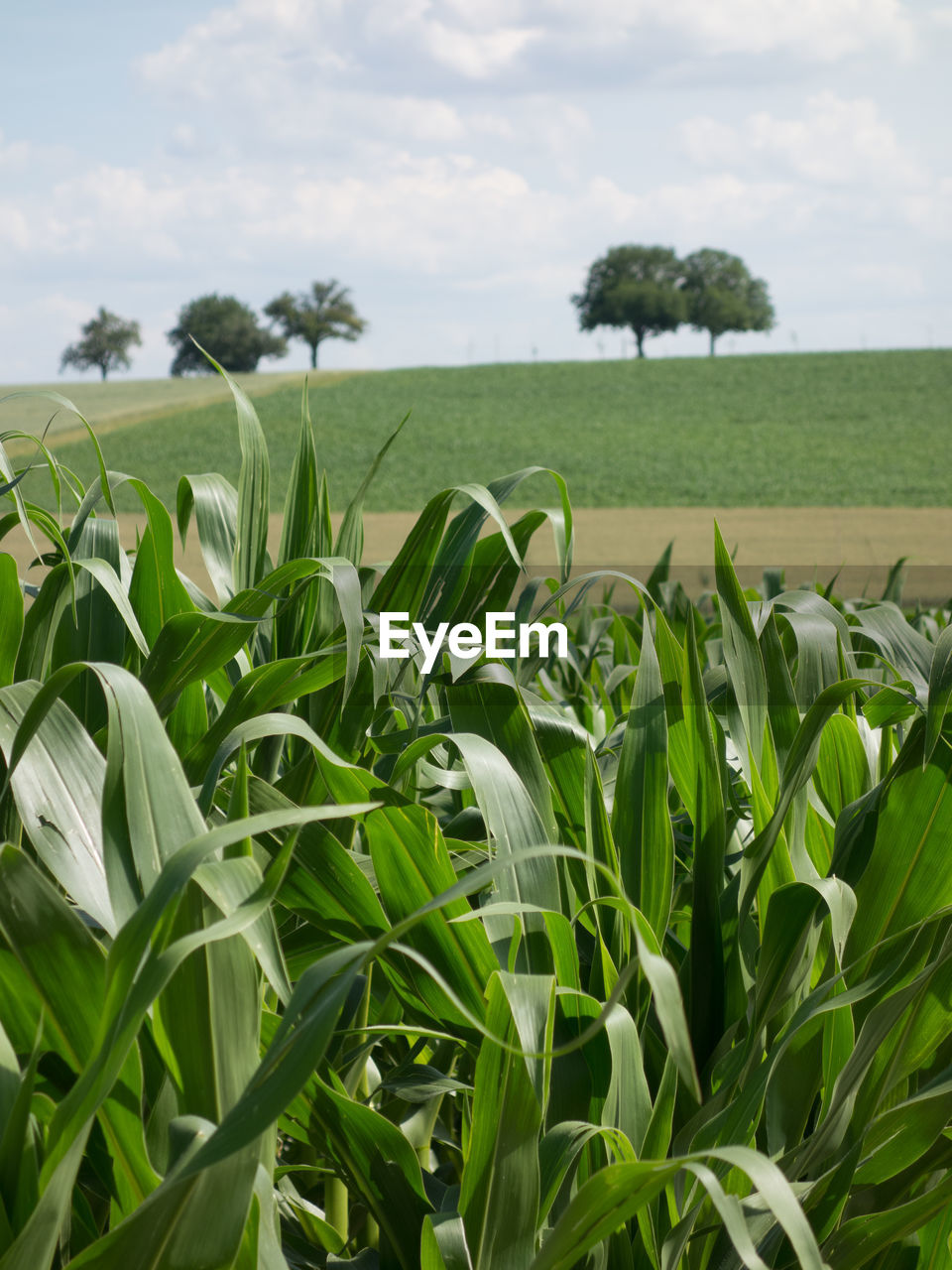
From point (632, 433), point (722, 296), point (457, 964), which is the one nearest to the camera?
point (457, 964)

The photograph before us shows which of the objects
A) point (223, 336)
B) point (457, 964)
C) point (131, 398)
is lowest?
point (457, 964)

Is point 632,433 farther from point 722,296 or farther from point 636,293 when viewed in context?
point 722,296

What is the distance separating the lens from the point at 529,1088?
1.25 feet

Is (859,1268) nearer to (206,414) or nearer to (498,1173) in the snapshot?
(498,1173)

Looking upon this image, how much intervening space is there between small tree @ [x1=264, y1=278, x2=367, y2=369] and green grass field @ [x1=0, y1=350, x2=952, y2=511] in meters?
15.3

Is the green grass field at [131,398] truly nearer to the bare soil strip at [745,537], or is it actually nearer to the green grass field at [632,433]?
the green grass field at [632,433]

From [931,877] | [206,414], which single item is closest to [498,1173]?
[931,877]

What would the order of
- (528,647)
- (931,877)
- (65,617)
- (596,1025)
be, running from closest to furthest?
(596,1025)
(931,877)
(65,617)
(528,647)

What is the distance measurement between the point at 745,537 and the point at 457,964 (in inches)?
468

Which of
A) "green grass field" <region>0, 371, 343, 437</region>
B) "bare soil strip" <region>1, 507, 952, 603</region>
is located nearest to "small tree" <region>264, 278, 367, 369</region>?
"green grass field" <region>0, 371, 343, 437</region>

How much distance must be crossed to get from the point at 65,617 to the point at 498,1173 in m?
0.48

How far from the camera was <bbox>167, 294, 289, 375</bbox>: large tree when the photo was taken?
3725 centimetres

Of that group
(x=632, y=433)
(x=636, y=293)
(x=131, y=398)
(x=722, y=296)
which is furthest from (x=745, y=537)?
(x=722, y=296)

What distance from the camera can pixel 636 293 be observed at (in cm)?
3712
